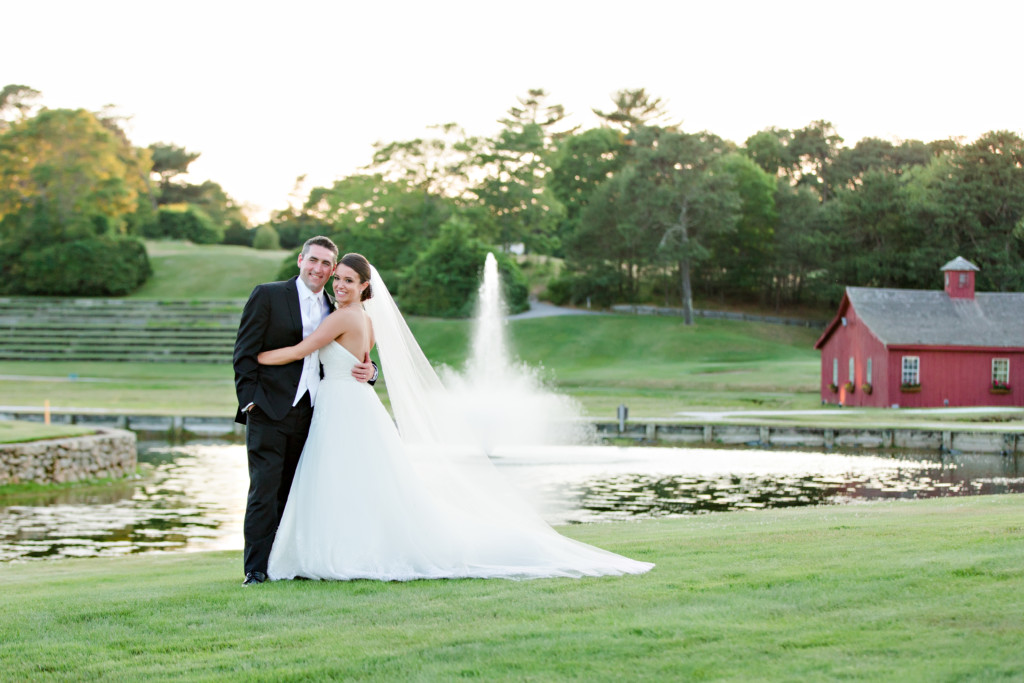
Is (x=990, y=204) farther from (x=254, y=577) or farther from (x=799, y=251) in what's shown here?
(x=254, y=577)

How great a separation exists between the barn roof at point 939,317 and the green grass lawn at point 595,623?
30205mm

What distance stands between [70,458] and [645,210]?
48.2m

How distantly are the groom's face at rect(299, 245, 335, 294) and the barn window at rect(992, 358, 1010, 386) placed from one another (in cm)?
3381

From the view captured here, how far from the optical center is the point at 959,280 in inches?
1489

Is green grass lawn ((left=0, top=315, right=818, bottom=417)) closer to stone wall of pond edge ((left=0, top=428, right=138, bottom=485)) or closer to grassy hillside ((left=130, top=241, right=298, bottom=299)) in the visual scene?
stone wall of pond edge ((left=0, top=428, right=138, bottom=485))

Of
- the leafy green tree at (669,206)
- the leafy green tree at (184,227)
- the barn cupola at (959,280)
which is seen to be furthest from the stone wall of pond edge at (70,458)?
the leafy green tree at (184,227)

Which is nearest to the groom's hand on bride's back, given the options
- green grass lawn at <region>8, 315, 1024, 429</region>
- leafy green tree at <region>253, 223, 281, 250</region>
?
green grass lawn at <region>8, 315, 1024, 429</region>

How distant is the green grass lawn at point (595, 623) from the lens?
4.26m

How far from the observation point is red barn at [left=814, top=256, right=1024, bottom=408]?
3544cm

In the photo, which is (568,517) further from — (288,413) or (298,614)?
(298,614)

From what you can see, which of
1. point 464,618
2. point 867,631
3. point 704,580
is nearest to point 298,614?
point 464,618

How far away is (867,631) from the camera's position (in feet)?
15.0

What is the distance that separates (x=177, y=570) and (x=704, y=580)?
16.1 feet

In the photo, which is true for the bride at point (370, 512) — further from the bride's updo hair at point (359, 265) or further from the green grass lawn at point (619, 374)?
the green grass lawn at point (619, 374)
